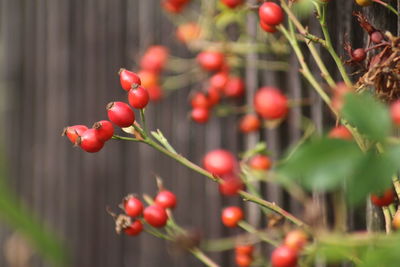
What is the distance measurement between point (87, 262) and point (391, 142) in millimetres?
1999

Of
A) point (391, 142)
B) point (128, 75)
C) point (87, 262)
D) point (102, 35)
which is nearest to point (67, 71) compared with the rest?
point (102, 35)

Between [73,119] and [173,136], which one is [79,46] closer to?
[73,119]

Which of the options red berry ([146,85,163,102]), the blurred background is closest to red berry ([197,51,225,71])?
the blurred background

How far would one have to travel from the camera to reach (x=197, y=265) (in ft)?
5.75

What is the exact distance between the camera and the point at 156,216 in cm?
88

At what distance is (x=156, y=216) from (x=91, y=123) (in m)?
1.44

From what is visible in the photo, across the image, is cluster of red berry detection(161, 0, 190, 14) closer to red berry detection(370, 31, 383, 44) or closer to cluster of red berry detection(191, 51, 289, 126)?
cluster of red berry detection(191, 51, 289, 126)

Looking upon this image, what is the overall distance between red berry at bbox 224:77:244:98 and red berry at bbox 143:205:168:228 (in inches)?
27.7

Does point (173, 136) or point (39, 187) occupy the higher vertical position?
point (173, 136)

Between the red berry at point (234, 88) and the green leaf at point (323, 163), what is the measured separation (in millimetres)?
1108

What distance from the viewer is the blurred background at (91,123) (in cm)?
171

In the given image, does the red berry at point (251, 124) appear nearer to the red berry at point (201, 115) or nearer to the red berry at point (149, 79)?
the red berry at point (201, 115)

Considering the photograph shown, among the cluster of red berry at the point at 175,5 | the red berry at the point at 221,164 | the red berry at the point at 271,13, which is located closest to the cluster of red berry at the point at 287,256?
the red berry at the point at 221,164

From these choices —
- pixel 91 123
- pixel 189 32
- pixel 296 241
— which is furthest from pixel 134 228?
pixel 91 123
